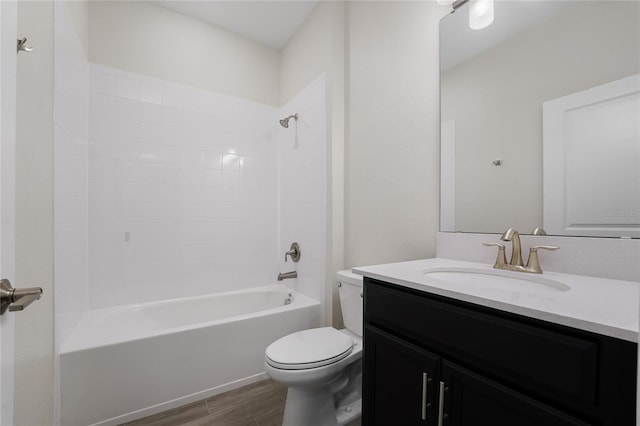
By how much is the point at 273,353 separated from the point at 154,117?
1910 mm

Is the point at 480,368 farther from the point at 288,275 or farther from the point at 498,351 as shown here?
the point at 288,275

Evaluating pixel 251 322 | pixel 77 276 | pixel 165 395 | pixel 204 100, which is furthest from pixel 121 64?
pixel 165 395

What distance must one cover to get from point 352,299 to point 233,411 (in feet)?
3.00

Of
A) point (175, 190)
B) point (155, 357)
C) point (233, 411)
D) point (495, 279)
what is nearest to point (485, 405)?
point (495, 279)

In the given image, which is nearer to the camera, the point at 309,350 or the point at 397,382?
the point at 397,382

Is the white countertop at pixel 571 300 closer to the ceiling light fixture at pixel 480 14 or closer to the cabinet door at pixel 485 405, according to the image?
the cabinet door at pixel 485 405

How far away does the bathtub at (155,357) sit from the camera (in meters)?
1.37

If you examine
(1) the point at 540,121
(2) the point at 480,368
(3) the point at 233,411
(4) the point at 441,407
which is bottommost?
(3) the point at 233,411

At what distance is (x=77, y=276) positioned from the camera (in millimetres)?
1635

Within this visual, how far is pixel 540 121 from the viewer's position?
1.13m

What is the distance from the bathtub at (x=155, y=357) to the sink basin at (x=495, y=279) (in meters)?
1.06

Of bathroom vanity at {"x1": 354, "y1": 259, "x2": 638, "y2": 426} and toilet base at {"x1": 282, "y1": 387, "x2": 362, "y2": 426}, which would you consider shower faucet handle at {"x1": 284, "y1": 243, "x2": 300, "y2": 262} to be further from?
bathroom vanity at {"x1": 354, "y1": 259, "x2": 638, "y2": 426}

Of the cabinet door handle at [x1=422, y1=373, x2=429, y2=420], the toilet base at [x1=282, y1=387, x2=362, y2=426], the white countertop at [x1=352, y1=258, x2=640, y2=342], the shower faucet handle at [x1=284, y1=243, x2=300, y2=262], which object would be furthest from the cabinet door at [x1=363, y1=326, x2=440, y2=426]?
the shower faucet handle at [x1=284, y1=243, x2=300, y2=262]

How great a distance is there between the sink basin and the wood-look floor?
98 centimetres
